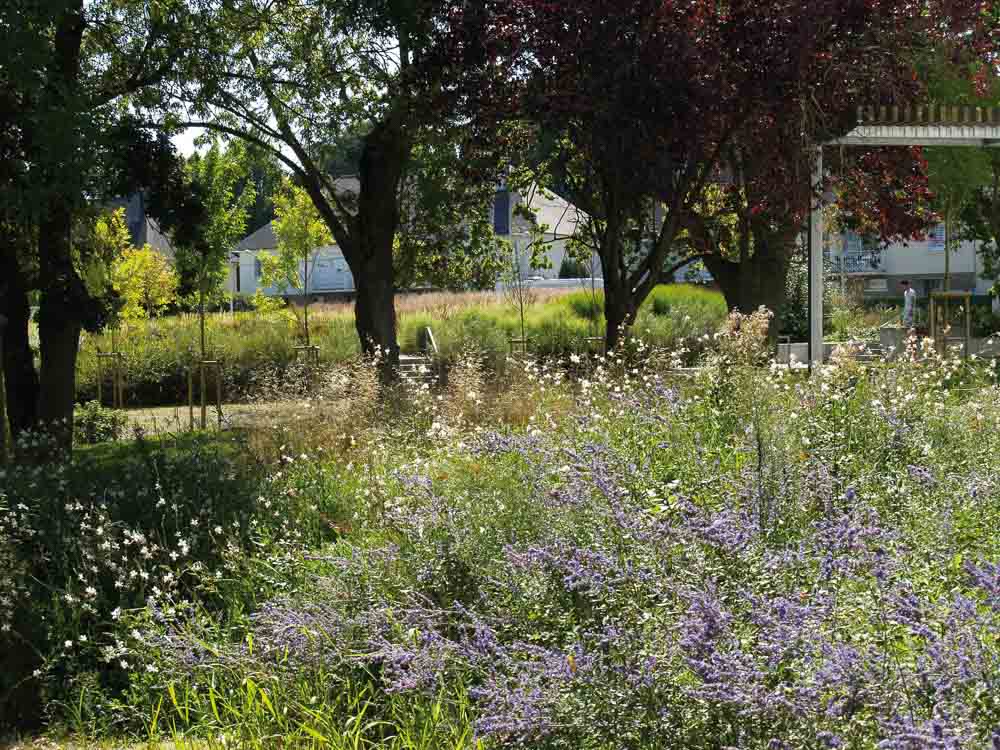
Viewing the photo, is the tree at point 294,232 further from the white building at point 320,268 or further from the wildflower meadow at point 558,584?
the white building at point 320,268

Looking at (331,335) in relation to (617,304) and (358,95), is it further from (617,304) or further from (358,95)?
(617,304)

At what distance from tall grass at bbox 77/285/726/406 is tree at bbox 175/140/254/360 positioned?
0.86m

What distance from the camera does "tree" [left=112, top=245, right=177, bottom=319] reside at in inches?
811

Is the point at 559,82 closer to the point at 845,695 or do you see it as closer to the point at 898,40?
the point at 898,40

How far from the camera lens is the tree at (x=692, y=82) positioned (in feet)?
34.9

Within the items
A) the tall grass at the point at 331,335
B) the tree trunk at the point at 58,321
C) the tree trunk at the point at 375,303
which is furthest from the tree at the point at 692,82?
the tall grass at the point at 331,335

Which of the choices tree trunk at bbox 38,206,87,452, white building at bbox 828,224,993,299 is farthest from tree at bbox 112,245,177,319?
white building at bbox 828,224,993,299

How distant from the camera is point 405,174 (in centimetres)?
1502

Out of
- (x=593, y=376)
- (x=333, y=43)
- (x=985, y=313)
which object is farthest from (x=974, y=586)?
(x=985, y=313)

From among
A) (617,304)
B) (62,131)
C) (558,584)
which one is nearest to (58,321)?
(62,131)

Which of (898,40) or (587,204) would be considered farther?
(587,204)

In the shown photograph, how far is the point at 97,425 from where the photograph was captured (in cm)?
1360

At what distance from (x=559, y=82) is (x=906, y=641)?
899 cm

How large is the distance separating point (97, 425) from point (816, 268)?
8.51 metres
